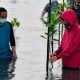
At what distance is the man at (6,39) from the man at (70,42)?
2.34m

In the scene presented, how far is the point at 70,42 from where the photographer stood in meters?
11.0

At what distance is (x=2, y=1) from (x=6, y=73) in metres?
19.5

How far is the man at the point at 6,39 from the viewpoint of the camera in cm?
1324

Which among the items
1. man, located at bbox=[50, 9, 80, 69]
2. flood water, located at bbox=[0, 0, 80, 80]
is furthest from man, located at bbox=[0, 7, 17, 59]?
man, located at bbox=[50, 9, 80, 69]

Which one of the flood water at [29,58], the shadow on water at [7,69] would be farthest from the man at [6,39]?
the flood water at [29,58]

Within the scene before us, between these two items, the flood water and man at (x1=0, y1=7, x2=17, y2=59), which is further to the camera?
man at (x1=0, y1=7, x2=17, y2=59)

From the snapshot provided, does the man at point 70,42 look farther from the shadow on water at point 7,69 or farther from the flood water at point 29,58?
the shadow on water at point 7,69

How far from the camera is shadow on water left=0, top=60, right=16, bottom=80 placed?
1212 cm

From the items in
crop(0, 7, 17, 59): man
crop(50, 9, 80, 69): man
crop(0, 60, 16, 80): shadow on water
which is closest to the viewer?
crop(50, 9, 80, 69): man

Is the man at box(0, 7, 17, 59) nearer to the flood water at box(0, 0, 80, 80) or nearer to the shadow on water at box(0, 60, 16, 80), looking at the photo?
the shadow on water at box(0, 60, 16, 80)

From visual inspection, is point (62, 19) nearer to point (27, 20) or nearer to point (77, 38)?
point (77, 38)

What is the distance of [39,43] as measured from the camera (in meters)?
16.9

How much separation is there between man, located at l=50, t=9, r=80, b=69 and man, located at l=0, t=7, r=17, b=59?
2338mm

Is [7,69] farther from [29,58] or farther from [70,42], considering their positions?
[70,42]
